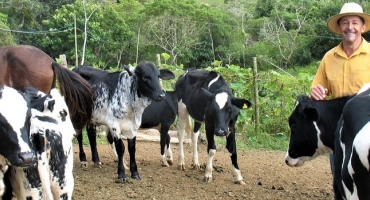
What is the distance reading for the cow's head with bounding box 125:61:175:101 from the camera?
750 centimetres

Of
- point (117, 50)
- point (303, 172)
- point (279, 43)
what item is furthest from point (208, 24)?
point (303, 172)

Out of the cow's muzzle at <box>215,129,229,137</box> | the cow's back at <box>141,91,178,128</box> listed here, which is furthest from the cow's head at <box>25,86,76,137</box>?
the cow's back at <box>141,91,178,128</box>

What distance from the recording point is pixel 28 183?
4.30 meters

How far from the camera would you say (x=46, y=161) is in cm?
437

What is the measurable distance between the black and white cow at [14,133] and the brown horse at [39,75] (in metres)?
2.70

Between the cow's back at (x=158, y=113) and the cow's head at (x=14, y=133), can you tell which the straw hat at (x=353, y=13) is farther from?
the cow's back at (x=158, y=113)

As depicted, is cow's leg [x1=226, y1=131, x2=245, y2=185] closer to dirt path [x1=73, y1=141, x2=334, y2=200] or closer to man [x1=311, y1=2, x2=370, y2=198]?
dirt path [x1=73, y1=141, x2=334, y2=200]

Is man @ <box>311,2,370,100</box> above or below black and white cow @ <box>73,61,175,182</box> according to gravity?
above

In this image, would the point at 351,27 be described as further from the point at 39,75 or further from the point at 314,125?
the point at 39,75

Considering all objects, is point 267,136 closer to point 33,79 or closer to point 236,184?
point 236,184

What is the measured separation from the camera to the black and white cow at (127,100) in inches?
298

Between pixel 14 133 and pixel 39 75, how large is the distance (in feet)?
10.2

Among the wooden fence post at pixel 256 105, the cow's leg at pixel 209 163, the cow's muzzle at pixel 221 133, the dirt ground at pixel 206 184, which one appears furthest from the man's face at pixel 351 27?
the wooden fence post at pixel 256 105

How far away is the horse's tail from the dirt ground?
1.09 meters
